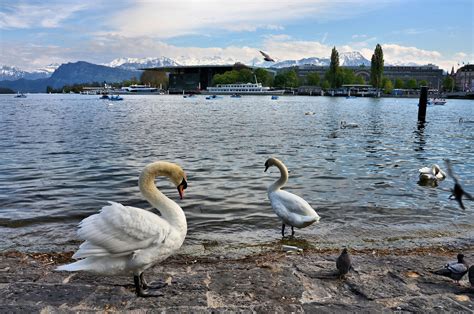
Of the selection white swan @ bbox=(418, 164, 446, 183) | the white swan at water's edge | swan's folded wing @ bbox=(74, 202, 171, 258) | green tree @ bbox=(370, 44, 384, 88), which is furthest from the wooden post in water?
green tree @ bbox=(370, 44, 384, 88)

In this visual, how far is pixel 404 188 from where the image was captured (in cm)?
1341

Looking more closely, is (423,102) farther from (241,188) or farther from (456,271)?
(456,271)

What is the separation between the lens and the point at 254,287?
5129 millimetres

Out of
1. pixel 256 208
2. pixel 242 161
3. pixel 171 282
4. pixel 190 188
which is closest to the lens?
pixel 171 282

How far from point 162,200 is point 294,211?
3.87m

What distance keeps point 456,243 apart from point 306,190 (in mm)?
5481

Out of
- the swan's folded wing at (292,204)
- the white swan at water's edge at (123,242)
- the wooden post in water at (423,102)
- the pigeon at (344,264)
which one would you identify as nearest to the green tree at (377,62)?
the wooden post in water at (423,102)

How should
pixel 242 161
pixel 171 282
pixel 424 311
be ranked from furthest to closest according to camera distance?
1. pixel 242 161
2. pixel 171 282
3. pixel 424 311

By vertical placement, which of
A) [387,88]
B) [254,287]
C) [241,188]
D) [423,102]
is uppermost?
[387,88]

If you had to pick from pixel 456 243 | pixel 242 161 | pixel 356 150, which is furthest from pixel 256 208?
pixel 356 150

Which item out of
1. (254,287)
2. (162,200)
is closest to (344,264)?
(254,287)

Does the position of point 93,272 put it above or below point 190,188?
above

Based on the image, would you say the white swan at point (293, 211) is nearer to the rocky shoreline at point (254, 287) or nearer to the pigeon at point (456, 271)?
the rocky shoreline at point (254, 287)

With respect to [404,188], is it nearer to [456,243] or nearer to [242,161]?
[456,243]
